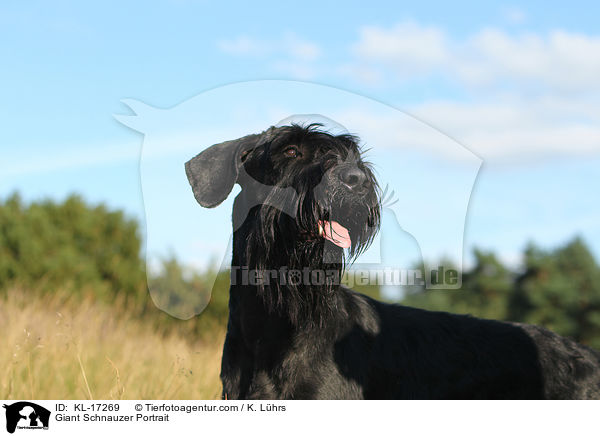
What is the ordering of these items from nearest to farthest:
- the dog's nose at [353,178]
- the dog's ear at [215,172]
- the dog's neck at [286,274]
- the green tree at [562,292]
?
1. the dog's nose at [353,178]
2. the dog's neck at [286,274]
3. the dog's ear at [215,172]
4. the green tree at [562,292]

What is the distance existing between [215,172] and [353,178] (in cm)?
109

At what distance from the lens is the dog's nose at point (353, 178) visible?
11.5ft

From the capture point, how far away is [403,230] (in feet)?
12.4

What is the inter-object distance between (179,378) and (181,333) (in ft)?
24.5

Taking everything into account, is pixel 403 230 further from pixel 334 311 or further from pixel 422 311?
pixel 422 311

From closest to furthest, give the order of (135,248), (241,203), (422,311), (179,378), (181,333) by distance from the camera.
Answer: (241,203)
(422,311)
(179,378)
(181,333)
(135,248)

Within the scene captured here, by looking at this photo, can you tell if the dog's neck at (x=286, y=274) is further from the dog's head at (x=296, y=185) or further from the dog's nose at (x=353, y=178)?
the dog's nose at (x=353, y=178)
